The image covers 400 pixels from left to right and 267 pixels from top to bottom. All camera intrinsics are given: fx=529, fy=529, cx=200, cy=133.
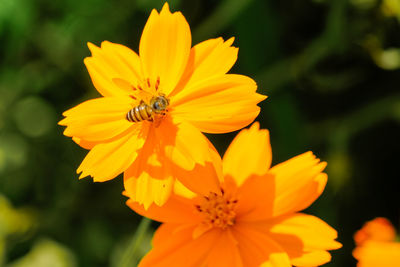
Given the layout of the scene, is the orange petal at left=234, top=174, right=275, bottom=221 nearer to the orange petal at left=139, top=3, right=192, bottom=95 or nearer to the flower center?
the flower center

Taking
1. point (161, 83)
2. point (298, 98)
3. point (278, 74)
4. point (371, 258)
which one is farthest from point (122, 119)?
point (298, 98)

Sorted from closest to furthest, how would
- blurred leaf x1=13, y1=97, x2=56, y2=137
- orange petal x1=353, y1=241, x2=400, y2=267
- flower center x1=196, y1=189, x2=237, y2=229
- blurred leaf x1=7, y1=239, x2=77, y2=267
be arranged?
orange petal x1=353, y1=241, x2=400, y2=267 < flower center x1=196, y1=189, x2=237, y2=229 < blurred leaf x1=7, y1=239, x2=77, y2=267 < blurred leaf x1=13, y1=97, x2=56, y2=137

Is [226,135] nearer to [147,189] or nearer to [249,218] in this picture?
[249,218]

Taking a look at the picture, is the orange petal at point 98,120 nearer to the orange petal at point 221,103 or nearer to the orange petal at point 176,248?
the orange petal at point 221,103

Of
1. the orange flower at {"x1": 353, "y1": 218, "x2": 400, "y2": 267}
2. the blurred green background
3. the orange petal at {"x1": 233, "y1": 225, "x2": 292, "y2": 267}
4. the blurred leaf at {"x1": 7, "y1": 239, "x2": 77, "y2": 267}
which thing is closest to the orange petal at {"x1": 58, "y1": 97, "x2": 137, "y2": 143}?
the orange petal at {"x1": 233, "y1": 225, "x2": 292, "y2": 267}

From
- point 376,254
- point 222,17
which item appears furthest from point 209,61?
point 222,17

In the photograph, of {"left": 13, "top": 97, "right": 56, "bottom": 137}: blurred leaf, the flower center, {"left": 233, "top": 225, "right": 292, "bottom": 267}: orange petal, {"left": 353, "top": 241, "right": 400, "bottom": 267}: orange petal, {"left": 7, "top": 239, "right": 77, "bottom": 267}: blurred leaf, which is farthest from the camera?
{"left": 13, "top": 97, "right": 56, "bottom": 137}: blurred leaf

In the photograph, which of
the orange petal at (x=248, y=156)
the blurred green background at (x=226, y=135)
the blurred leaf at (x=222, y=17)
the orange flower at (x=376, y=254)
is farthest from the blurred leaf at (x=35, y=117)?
the orange flower at (x=376, y=254)
